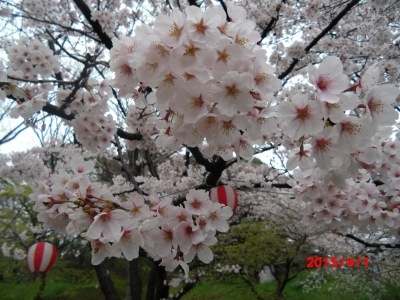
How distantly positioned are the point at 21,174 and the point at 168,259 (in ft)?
25.8

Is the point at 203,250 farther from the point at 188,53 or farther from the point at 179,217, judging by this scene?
the point at 188,53

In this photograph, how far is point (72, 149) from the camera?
7.34 metres

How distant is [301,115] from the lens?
37.6 inches

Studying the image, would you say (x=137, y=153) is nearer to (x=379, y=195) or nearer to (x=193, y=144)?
(x=379, y=195)

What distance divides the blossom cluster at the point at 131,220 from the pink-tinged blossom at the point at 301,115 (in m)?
0.63

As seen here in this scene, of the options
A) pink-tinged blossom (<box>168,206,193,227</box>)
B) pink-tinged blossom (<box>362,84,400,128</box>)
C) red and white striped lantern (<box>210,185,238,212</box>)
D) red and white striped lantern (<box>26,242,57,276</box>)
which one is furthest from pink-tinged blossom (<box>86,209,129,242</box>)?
red and white striped lantern (<box>26,242,57,276</box>)

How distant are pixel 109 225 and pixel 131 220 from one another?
100mm

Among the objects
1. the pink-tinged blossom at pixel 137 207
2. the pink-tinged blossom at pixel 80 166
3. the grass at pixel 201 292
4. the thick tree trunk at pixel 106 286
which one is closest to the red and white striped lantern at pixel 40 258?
the thick tree trunk at pixel 106 286

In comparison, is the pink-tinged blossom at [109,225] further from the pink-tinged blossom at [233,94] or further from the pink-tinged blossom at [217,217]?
the pink-tinged blossom at [233,94]

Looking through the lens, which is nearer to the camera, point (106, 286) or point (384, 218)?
point (384, 218)

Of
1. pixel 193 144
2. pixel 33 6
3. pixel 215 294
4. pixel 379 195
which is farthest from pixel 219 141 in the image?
pixel 215 294

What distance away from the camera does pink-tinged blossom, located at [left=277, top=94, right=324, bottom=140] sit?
90cm

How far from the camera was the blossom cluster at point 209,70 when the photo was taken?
0.87 meters

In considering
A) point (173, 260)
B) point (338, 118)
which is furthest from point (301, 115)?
point (173, 260)
